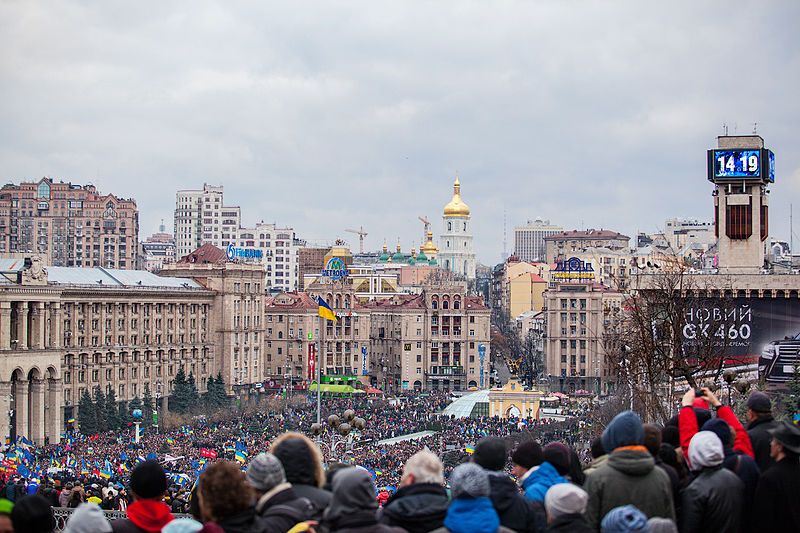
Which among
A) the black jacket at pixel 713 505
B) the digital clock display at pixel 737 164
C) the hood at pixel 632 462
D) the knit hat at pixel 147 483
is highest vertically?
the digital clock display at pixel 737 164

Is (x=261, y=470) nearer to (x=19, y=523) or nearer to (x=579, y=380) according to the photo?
(x=19, y=523)

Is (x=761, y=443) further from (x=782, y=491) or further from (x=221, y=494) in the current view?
(x=221, y=494)

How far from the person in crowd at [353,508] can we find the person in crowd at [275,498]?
18.7 inches

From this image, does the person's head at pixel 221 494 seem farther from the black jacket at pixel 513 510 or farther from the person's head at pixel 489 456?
the person's head at pixel 489 456

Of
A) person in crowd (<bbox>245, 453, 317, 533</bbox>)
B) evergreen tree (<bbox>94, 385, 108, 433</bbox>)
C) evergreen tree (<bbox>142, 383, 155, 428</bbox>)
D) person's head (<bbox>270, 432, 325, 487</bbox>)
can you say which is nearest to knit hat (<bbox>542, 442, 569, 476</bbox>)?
person's head (<bbox>270, 432, 325, 487</bbox>)

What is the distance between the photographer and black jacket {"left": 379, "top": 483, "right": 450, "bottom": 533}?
1001 centimetres

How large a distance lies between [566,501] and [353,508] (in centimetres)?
180

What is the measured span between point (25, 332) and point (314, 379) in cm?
3610

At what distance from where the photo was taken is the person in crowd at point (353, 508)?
9328 millimetres

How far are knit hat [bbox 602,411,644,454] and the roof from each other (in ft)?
227

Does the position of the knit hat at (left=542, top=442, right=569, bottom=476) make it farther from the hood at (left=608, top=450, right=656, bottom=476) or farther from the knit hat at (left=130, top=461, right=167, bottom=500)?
the knit hat at (left=130, top=461, right=167, bottom=500)

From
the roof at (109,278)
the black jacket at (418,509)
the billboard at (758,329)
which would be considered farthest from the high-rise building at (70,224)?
the black jacket at (418,509)

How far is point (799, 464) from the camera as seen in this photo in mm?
11406

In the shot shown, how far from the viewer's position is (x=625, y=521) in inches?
370
